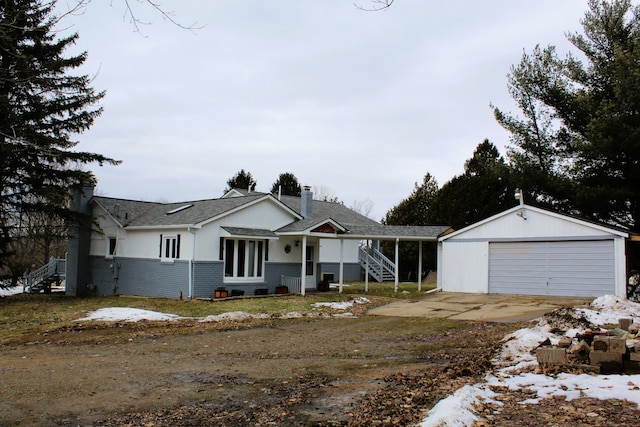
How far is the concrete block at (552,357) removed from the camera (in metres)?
7.20

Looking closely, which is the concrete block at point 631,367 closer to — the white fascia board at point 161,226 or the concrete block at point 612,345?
the concrete block at point 612,345

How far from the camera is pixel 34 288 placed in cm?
2788

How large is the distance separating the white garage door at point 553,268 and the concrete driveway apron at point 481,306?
2.17 feet

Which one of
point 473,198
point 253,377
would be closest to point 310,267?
point 473,198

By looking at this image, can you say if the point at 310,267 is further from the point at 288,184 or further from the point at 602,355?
the point at 288,184

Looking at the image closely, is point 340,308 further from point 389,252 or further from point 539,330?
point 389,252

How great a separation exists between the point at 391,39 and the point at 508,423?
223 inches

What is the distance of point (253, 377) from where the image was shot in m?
7.95

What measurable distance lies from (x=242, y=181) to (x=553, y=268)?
34457 mm

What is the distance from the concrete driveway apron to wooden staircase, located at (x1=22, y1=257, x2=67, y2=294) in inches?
753

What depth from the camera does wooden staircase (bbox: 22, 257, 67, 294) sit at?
27844mm

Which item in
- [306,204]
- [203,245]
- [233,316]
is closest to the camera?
[233,316]

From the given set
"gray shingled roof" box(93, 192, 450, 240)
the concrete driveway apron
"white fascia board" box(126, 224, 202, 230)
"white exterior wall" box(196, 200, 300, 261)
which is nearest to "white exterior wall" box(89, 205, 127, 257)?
"gray shingled roof" box(93, 192, 450, 240)

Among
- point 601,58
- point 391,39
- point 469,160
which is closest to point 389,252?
point 469,160
